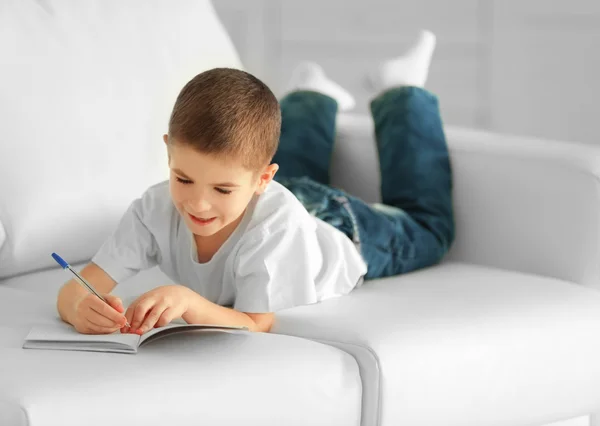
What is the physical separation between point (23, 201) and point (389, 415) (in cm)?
71

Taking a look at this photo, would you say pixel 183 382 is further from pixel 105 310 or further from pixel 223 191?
pixel 223 191

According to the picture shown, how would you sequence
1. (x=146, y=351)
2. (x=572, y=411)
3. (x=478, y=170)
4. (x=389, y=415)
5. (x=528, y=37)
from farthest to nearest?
(x=528, y=37)
(x=478, y=170)
(x=572, y=411)
(x=389, y=415)
(x=146, y=351)

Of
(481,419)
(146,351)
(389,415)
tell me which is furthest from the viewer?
(481,419)

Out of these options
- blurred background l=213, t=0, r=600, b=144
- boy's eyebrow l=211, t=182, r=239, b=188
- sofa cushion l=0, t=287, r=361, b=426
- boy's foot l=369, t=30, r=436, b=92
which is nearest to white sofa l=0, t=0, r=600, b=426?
sofa cushion l=0, t=287, r=361, b=426

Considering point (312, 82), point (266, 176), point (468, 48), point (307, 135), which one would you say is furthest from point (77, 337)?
point (468, 48)

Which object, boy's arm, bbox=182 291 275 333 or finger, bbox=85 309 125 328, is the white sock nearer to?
boy's arm, bbox=182 291 275 333

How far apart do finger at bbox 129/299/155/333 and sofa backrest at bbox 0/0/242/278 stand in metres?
0.44

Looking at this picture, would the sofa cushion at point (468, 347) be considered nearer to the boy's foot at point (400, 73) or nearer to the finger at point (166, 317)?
the finger at point (166, 317)

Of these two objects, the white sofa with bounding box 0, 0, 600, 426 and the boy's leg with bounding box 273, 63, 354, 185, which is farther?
the boy's leg with bounding box 273, 63, 354, 185

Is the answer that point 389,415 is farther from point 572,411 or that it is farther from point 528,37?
point 528,37

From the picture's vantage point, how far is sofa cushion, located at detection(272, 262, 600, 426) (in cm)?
135

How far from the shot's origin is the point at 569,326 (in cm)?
153

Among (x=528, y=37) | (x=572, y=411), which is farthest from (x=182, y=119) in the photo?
(x=528, y=37)

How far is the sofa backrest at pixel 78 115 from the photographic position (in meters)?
1.65
